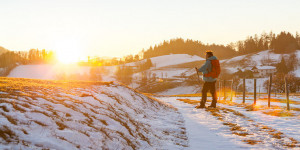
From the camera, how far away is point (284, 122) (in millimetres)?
7504

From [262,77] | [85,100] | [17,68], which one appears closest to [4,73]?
[17,68]

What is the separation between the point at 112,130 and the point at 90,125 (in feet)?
1.75

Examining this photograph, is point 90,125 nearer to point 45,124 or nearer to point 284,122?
point 45,124

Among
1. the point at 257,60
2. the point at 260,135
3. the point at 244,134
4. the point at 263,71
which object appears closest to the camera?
the point at 260,135

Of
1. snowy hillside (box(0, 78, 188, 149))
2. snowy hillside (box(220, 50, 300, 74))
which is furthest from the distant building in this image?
snowy hillside (box(0, 78, 188, 149))

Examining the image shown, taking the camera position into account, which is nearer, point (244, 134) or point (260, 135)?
point (260, 135)

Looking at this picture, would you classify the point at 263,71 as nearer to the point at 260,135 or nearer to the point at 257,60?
the point at 257,60

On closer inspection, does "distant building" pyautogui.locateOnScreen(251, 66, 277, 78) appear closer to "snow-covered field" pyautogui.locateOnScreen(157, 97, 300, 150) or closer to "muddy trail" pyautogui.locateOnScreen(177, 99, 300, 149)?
"snow-covered field" pyautogui.locateOnScreen(157, 97, 300, 150)

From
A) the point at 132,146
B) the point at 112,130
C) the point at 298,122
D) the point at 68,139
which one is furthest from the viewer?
the point at 298,122

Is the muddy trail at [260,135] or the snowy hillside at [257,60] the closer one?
the muddy trail at [260,135]

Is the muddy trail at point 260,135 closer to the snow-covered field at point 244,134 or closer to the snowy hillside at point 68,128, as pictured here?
the snow-covered field at point 244,134

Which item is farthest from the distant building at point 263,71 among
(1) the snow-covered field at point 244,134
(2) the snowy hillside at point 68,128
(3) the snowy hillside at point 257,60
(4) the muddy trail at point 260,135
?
(2) the snowy hillside at point 68,128

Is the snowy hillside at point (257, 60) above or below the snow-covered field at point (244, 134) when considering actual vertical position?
above

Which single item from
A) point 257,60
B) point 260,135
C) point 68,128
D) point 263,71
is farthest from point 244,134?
point 257,60
